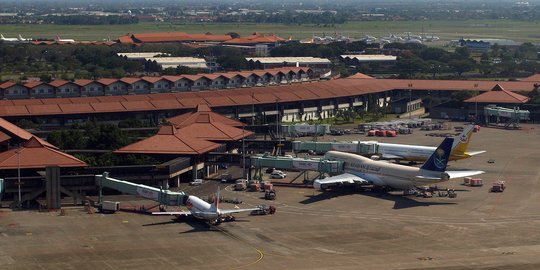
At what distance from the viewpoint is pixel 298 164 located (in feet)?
332

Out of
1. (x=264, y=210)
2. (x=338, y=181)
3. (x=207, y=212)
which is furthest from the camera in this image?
(x=338, y=181)

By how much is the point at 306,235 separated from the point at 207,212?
→ 758 cm

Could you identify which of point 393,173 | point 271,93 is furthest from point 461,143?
point 271,93

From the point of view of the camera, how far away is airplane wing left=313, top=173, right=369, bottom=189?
95.1m

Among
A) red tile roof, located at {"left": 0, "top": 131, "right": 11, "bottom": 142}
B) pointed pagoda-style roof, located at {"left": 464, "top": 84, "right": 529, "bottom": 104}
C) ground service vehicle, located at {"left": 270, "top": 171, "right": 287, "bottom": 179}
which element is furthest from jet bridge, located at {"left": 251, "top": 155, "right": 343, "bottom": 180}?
pointed pagoda-style roof, located at {"left": 464, "top": 84, "right": 529, "bottom": 104}

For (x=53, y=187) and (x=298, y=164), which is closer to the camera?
(x=53, y=187)

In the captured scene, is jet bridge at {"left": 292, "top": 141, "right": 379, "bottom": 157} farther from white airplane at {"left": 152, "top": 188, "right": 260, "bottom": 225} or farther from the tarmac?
white airplane at {"left": 152, "top": 188, "right": 260, "bottom": 225}

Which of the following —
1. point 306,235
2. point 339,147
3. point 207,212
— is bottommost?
point 306,235

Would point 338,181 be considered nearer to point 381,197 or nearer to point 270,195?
point 381,197

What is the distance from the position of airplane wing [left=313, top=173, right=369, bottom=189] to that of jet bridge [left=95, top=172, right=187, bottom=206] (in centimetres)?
1316

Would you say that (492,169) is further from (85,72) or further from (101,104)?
(85,72)

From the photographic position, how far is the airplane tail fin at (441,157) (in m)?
90.6

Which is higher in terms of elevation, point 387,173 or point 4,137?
point 4,137

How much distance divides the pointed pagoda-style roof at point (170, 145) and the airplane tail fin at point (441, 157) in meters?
22.8
